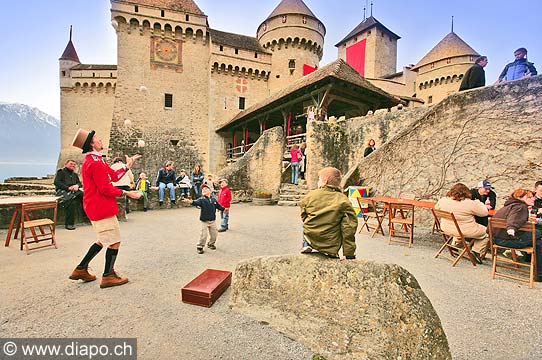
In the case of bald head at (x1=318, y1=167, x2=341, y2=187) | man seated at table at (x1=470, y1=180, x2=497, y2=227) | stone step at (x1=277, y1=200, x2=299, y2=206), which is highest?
bald head at (x1=318, y1=167, x2=341, y2=187)

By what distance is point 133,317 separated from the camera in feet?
7.23

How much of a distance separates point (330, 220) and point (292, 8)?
83.1 ft

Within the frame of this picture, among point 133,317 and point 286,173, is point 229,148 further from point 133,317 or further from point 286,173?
point 133,317

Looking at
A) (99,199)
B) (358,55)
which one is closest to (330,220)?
(99,199)

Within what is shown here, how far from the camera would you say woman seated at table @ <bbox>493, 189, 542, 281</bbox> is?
3.23 metres

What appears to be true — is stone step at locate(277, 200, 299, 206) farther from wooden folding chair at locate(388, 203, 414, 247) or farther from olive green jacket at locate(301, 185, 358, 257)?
olive green jacket at locate(301, 185, 358, 257)

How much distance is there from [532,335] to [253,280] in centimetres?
244

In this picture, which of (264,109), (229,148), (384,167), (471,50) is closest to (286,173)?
(384,167)

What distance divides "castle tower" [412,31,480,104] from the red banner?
5542 millimetres

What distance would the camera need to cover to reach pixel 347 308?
1779mm

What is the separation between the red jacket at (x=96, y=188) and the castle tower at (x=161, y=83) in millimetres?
17079

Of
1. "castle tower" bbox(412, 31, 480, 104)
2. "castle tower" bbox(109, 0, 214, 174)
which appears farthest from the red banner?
"castle tower" bbox(109, 0, 214, 174)

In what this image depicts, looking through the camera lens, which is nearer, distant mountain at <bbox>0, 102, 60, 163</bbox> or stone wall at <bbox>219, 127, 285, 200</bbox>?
stone wall at <bbox>219, 127, 285, 200</bbox>

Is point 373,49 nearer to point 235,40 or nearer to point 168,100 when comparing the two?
point 235,40
